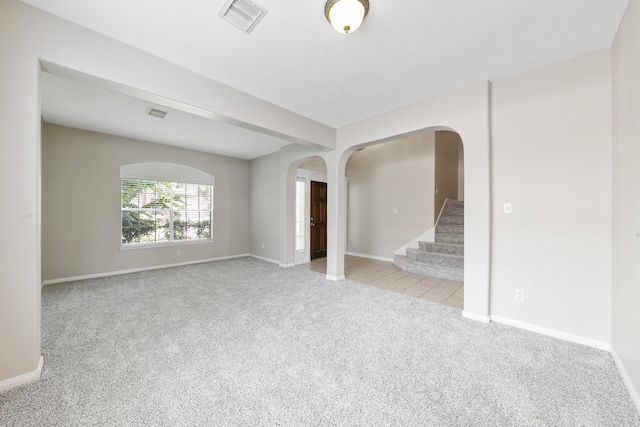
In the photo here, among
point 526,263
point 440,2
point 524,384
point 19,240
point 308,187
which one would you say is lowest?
point 524,384

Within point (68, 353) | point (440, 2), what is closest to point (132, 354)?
point (68, 353)

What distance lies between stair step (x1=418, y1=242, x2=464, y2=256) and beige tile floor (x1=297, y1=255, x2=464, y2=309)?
2.45 ft

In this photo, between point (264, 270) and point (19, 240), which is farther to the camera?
point (264, 270)

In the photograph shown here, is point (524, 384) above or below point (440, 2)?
below

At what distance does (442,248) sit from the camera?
4.88 metres

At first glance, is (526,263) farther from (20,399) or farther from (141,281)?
(141,281)

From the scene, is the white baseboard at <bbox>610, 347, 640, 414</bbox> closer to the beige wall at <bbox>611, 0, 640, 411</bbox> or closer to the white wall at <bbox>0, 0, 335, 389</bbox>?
the beige wall at <bbox>611, 0, 640, 411</bbox>

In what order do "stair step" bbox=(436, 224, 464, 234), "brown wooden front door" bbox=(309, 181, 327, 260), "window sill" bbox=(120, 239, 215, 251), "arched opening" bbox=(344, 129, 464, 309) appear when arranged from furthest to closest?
"brown wooden front door" bbox=(309, 181, 327, 260), "stair step" bbox=(436, 224, 464, 234), "window sill" bbox=(120, 239, 215, 251), "arched opening" bbox=(344, 129, 464, 309)

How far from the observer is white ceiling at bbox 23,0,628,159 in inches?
68.1

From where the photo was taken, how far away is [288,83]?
2729 mm

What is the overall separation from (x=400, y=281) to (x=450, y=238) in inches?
67.6

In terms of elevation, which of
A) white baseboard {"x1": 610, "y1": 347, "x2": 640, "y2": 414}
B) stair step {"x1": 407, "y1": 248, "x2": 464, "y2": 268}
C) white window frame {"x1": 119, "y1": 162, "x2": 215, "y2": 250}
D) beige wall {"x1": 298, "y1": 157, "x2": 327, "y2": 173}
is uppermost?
beige wall {"x1": 298, "y1": 157, "x2": 327, "y2": 173}

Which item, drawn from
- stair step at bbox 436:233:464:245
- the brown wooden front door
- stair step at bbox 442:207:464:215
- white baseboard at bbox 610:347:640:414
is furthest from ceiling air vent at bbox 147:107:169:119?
stair step at bbox 442:207:464:215

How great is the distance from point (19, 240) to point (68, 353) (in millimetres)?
1068
